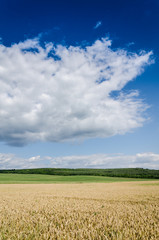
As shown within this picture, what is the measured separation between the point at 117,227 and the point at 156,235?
1.25 meters

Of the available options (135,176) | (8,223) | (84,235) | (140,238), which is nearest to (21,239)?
(84,235)

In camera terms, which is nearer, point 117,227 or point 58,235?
point 58,235

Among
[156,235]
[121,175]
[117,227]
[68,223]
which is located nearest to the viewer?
[156,235]

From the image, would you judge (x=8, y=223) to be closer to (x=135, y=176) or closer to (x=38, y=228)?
(x=38, y=228)

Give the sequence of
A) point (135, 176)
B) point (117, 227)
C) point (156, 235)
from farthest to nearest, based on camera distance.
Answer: point (135, 176) → point (117, 227) → point (156, 235)

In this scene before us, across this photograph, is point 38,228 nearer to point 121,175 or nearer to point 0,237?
point 0,237

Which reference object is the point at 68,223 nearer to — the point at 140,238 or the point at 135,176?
the point at 140,238

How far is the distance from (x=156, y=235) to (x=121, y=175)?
8196 cm

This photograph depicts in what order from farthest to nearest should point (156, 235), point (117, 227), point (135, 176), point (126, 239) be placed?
point (135, 176) → point (117, 227) → point (156, 235) → point (126, 239)

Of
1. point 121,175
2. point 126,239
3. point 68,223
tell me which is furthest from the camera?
point 121,175

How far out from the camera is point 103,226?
654 centimetres

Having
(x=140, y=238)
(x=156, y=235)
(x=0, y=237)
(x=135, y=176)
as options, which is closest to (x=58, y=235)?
(x=0, y=237)

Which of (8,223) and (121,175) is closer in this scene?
(8,223)

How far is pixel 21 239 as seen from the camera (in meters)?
5.32
